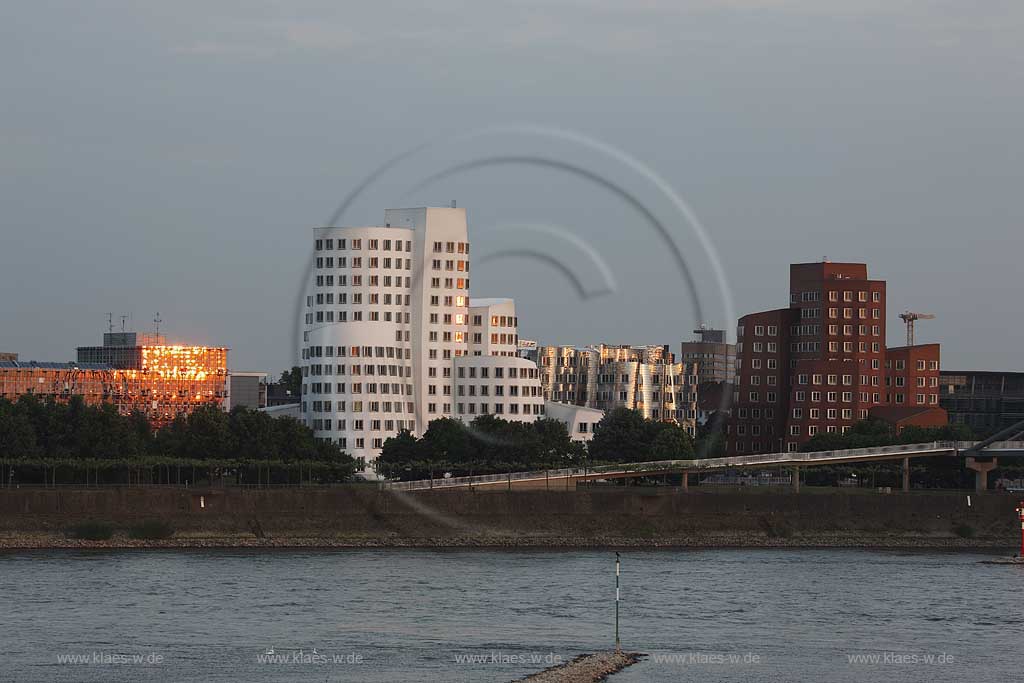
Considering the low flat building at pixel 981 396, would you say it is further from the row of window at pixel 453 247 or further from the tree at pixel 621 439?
the tree at pixel 621 439

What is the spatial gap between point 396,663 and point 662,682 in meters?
8.61

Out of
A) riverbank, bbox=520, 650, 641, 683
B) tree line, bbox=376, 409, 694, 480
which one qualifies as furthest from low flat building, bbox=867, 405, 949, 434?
riverbank, bbox=520, 650, 641, 683

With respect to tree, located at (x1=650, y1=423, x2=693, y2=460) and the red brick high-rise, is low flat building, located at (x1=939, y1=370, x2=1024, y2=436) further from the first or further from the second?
tree, located at (x1=650, y1=423, x2=693, y2=460)

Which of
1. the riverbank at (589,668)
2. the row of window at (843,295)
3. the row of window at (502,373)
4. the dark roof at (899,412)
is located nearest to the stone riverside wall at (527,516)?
the row of window at (502,373)

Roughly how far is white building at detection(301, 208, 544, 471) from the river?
6171cm

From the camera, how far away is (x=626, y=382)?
177 meters

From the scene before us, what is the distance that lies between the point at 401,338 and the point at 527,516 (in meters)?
49.4

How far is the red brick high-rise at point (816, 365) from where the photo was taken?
17675 cm

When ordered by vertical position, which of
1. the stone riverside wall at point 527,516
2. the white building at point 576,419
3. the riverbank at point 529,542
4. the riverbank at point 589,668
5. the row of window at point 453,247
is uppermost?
the row of window at point 453,247

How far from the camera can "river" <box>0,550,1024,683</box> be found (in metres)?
53.2

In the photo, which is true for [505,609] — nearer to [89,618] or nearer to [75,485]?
[89,618]

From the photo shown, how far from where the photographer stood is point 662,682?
163 feet

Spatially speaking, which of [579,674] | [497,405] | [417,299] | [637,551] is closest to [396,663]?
[579,674]

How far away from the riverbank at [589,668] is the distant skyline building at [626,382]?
380 feet
